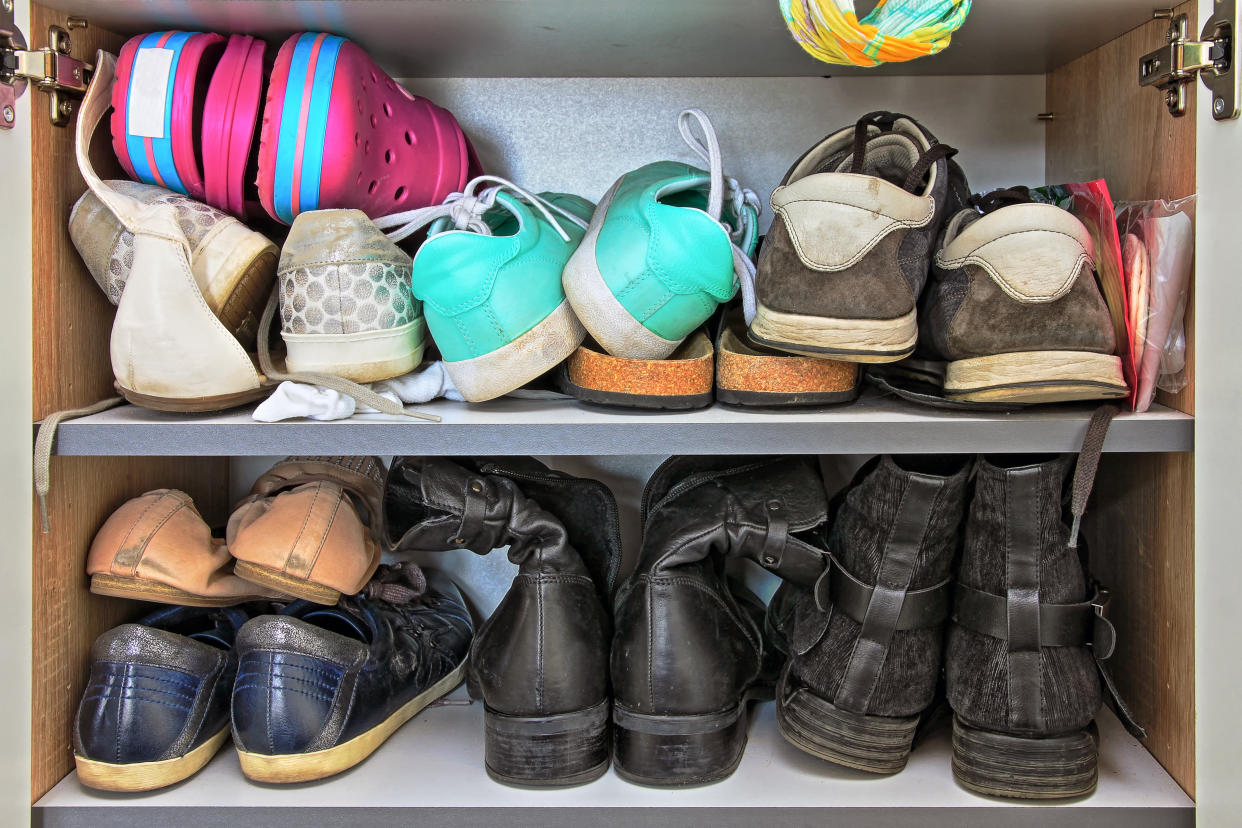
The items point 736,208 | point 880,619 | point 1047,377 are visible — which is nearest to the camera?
point 1047,377

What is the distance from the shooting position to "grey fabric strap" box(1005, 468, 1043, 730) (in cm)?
85

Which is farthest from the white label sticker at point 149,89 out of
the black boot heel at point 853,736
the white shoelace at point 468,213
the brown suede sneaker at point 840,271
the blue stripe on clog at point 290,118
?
the black boot heel at point 853,736

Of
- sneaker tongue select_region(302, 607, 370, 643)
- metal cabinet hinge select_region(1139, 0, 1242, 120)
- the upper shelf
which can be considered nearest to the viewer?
metal cabinet hinge select_region(1139, 0, 1242, 120)

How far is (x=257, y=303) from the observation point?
3.12ft

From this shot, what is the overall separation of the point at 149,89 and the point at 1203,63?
0.97 metres

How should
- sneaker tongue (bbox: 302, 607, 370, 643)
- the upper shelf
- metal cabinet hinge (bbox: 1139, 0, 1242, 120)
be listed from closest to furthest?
metal cabinet hinge (bbox: 1139, 0, 1242, 120) → the upper shelf → sneaker tongue (bbox: 302, 607, 370, 643)

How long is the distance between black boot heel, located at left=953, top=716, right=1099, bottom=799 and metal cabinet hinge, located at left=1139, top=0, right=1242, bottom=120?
0.58 m

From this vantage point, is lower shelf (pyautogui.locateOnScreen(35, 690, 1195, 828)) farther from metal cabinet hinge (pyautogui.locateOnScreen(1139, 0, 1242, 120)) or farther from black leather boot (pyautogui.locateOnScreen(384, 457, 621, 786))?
metal cabinet hinge (pyautogui.locateOnScreen(1139, 0, 1242, 120))

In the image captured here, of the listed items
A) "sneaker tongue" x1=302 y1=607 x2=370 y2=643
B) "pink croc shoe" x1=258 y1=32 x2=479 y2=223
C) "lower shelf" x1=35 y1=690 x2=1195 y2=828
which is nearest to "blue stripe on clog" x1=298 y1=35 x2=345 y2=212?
"pink croc shoe" x1=258 y1=32 x2=479 y2=223

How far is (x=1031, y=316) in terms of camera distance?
79cm

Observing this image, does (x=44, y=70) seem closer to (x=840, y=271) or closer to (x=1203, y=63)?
(x=840, y=271)

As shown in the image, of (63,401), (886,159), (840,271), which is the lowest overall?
(63,401)

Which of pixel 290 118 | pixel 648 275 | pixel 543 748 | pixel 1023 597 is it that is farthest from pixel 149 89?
pixel 1023 597

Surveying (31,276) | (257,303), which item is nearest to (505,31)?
(257,303)
